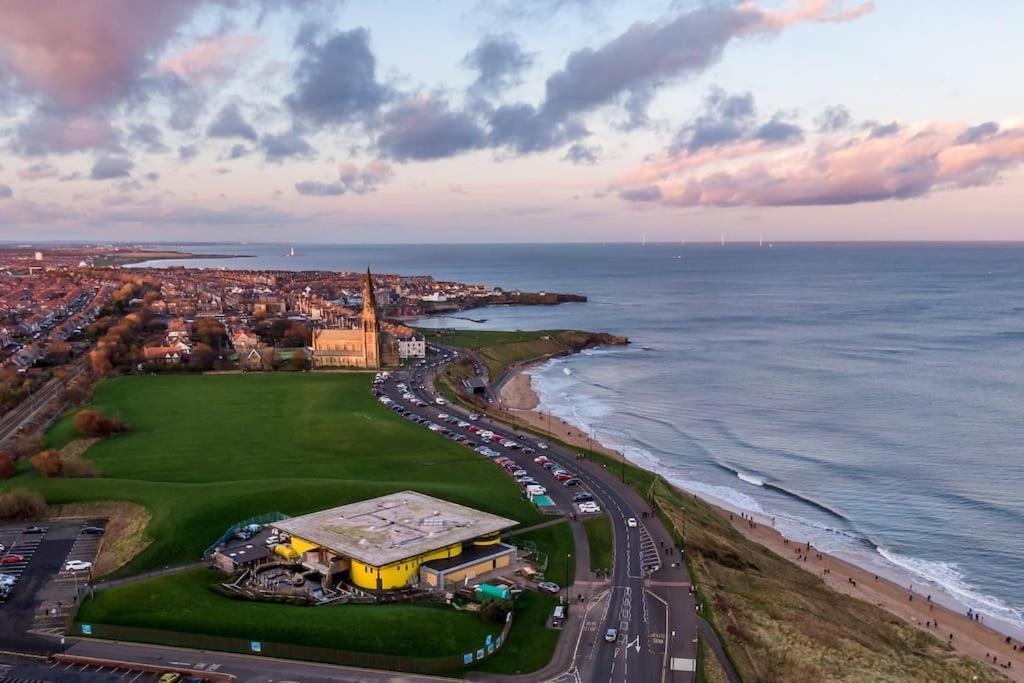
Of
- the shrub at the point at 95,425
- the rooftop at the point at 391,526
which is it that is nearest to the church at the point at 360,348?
the shrub at the point at 95,425

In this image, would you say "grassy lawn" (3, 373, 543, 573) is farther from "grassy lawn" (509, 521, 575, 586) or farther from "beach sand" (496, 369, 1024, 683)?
"beach sand" (496, 369, 1024, 683)

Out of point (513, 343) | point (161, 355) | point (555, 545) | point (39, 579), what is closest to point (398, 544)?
point (555, 545)

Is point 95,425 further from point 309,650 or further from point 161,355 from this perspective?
point 309,650

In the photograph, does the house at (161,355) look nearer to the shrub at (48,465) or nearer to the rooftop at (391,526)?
the shrub at (48,465)

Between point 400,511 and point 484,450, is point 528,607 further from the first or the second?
point 484,450

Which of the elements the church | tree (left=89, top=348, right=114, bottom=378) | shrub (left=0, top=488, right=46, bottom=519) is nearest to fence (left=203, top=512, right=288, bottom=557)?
shrub (left=0, top=488, right=46, bottom=519)

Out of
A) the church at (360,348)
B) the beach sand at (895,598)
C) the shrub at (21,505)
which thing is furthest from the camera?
the church at (360,348)

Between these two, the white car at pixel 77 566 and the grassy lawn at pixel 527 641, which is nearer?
the grassy lawn at pixel 527 641
